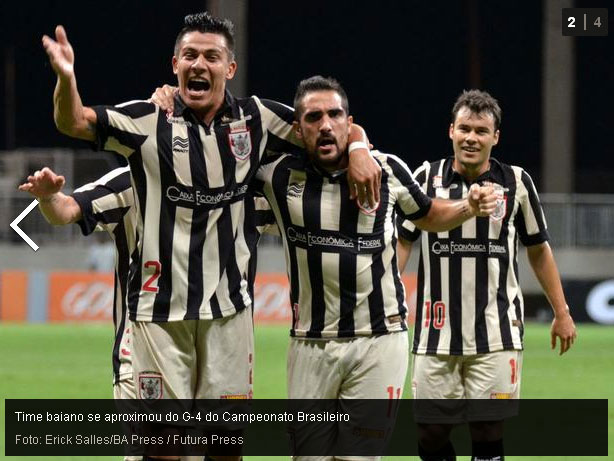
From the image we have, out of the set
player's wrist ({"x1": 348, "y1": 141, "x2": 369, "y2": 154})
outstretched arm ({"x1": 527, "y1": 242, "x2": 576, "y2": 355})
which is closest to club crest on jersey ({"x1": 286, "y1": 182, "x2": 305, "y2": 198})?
player's wrist ({"x1": 348, "y1": 141, "x2": 369, "y2": 154})

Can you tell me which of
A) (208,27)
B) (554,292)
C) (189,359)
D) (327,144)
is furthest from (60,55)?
(554,292)

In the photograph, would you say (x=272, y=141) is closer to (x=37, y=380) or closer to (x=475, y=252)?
(x=475, y=252)

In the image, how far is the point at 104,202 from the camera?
17.5 feet

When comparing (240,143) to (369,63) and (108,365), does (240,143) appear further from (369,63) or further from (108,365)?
(369,63)

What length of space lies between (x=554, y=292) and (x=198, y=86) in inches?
96.2

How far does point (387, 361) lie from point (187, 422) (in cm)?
87

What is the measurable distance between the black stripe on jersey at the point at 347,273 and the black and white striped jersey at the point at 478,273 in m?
1.23

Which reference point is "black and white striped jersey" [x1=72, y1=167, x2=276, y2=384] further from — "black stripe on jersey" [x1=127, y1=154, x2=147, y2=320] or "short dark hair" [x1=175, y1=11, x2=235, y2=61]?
"short dark hair" [x1=175, y1=11, x2=235, y2=61]

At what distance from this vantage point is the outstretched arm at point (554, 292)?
620cm

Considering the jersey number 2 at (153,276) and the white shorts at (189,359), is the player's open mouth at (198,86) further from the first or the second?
the white shorts at (189,359)

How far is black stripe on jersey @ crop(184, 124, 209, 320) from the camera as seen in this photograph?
4797mm

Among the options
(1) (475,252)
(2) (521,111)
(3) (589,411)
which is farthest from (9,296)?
(2) (521,111)

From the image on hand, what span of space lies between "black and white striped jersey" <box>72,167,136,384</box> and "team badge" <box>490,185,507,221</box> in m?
1.90

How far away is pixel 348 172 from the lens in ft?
16.3
